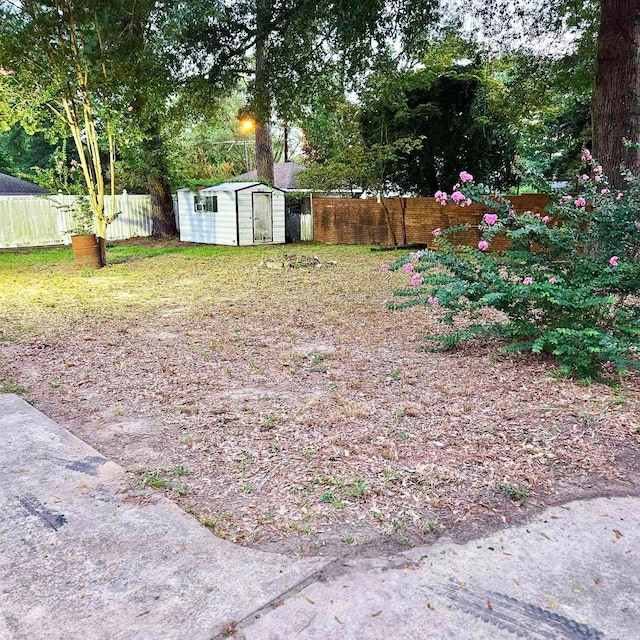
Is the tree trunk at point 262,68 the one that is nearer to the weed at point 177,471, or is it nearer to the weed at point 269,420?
the weed at point 269,420

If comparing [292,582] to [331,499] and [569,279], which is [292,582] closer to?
[331,499]

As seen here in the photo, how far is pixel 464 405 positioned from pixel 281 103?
7.67 m

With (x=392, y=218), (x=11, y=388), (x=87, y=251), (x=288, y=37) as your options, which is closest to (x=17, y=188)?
(x=87, y=251)

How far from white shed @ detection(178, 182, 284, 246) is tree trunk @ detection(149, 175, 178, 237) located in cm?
57

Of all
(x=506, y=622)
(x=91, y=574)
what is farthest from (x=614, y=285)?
(x=91, y=574)

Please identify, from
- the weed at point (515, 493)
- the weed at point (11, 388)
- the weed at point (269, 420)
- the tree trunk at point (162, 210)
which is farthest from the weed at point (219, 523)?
the tree trunk at point (162, 210)

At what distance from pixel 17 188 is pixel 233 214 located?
729 centimetres

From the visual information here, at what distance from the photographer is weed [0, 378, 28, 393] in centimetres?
377

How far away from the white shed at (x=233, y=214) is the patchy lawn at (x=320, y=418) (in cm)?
811

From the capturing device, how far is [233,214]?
14047 millimetres

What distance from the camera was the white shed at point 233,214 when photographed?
1404 centimetres

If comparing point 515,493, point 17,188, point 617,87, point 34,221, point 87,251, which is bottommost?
point 515,493

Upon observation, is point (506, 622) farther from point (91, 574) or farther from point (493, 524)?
point (91, 574)

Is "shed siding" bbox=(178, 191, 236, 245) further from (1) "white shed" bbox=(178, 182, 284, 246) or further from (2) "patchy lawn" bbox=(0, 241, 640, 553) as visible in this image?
(2) "patchy lawn" bbox=(0, 241, 640, 553)
